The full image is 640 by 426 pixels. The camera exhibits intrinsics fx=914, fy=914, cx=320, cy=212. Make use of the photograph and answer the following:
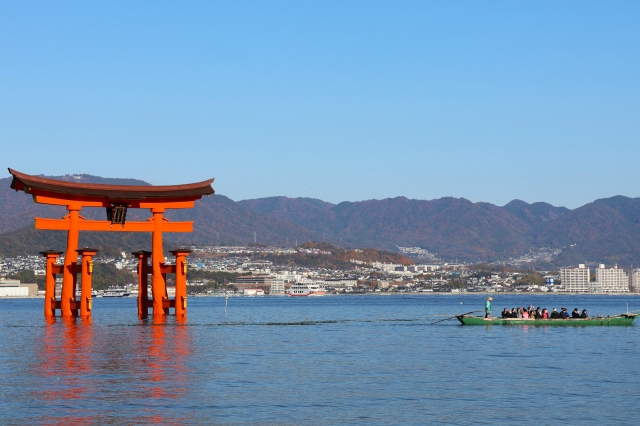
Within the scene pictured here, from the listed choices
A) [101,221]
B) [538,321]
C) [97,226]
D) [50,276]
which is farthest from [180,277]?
[538,321]

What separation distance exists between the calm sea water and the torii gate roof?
30.7 ft

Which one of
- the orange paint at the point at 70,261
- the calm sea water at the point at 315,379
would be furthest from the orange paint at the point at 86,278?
the calm sea water at the point at 315,379

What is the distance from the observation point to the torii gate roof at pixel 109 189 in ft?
177

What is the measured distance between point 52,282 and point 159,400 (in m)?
38.5

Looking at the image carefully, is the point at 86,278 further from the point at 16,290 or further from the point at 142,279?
the point at 16,290

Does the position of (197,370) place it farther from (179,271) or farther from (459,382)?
(179,271)

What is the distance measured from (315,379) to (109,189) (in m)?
30.1

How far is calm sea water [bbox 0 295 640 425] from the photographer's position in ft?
74.8

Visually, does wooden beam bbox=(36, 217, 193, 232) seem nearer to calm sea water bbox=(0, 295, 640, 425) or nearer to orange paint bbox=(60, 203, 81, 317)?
orange paint bbox=(60, 203, 81, 317)

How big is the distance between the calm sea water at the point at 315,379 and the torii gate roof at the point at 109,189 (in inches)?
368

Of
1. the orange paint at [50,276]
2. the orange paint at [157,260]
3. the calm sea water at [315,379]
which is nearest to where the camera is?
the calm sea water at [315,379]

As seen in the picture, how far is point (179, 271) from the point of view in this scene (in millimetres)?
58219

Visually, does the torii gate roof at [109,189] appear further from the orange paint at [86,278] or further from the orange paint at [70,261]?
the orange paint at [86,278]

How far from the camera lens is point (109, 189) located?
55.9 metres
